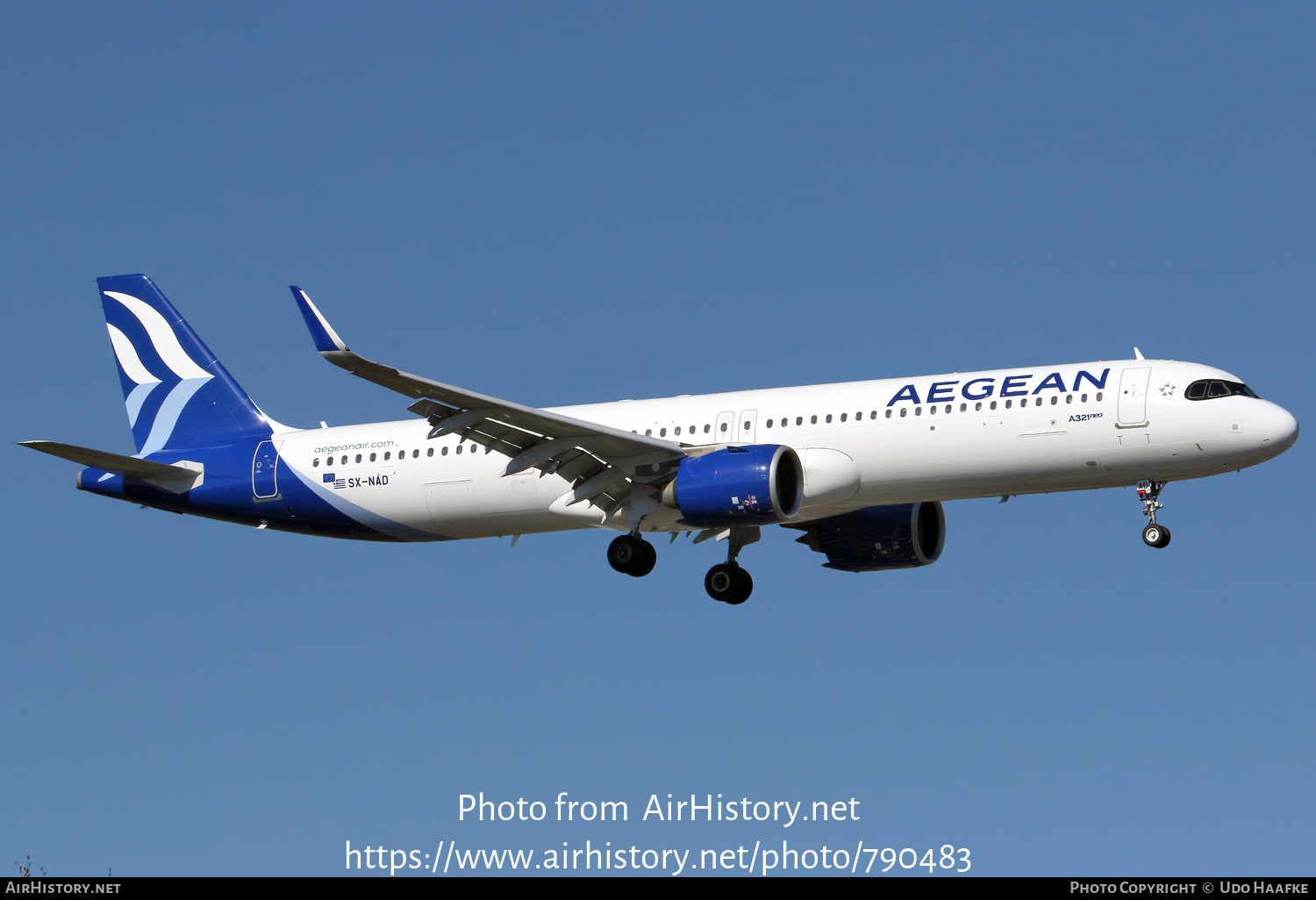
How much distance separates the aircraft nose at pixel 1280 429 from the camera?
111 ft

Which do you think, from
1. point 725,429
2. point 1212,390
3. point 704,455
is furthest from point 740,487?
point 1212,390

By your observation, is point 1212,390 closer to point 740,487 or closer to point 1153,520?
point 1153,520

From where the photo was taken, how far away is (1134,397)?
34406 mm

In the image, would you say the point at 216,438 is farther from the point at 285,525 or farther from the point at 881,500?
the point at 881,500

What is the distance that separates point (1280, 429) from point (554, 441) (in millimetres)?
→ 14536

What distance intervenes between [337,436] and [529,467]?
6230 mm

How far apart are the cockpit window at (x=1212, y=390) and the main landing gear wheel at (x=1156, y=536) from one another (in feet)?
9.03

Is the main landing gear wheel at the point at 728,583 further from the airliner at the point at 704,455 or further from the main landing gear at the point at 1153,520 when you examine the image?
the main landing gear at the point at 1153,520

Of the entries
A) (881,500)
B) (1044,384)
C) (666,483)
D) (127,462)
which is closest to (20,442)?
(127,462)

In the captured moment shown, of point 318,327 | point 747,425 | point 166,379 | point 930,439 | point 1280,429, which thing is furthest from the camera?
point 166,379

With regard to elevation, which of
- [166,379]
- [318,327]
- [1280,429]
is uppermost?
[166,379]

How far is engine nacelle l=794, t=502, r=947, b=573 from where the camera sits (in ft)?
131

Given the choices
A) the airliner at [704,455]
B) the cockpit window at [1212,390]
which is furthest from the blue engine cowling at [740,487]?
the cockpit window at [1212,390]

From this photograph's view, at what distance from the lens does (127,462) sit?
4034 cm
